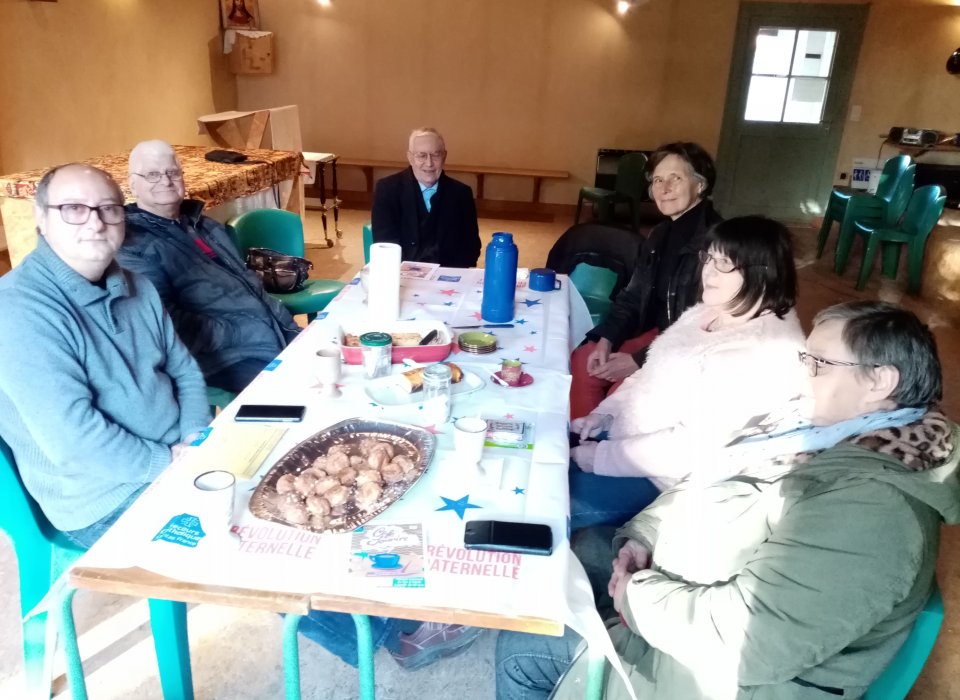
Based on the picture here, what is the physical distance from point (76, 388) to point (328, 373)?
51 centimetres

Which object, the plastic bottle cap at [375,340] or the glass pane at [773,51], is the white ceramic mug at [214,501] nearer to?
the plastic bottle cap at [375,340]

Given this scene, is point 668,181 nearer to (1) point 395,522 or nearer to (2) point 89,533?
(1) point 395,522

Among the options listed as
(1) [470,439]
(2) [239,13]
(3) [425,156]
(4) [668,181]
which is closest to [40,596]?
(1) [470,439]

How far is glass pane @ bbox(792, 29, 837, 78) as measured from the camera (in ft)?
22.4

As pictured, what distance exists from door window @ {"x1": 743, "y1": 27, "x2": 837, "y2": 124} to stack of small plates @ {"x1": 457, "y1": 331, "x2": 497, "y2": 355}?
6.32m

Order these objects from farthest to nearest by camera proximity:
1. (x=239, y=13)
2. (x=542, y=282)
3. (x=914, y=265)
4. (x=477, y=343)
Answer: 1. (x=239, y=13)
2. (x=914, y=265)
3. (x=542, y=282)
4. (x=477, y=343)

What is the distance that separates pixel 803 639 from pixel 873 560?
0.46 feet

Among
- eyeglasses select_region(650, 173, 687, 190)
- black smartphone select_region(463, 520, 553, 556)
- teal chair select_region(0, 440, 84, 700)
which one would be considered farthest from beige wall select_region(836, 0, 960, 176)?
teal chair select_region(0, 440, 84, 700)

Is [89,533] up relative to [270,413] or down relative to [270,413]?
down

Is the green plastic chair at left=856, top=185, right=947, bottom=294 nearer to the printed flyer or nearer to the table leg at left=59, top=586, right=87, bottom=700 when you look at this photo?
the printed flyer

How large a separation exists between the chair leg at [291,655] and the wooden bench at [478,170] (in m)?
6.66

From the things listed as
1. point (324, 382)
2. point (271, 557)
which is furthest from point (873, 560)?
point (324, 382)

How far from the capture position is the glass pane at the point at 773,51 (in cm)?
686

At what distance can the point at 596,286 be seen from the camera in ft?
10.5
